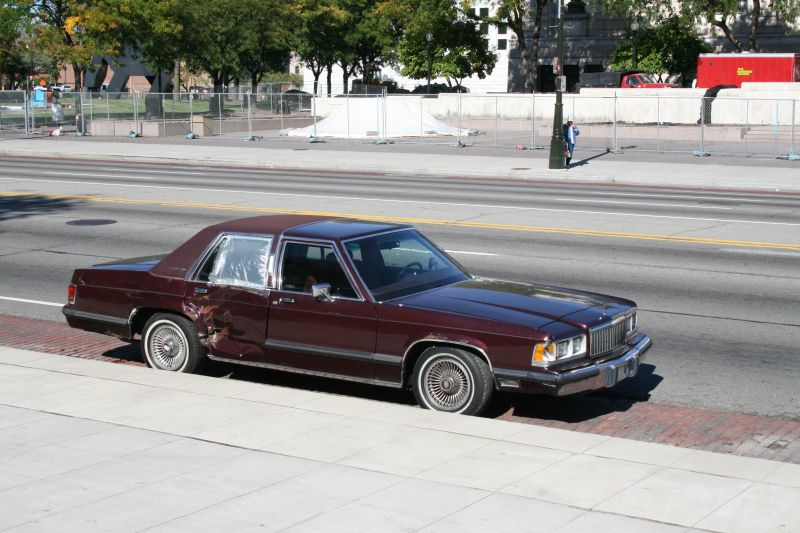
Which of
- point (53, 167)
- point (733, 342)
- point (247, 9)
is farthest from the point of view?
point (247, 9)

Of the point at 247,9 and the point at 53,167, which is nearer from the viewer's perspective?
the point at 53,167

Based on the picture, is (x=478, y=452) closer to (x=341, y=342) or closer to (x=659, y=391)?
(x=341, y=342)

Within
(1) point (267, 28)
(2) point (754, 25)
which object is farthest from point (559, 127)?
(1) point (267, 28)

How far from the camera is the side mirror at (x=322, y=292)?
359 inches

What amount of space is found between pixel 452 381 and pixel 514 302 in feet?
2.96

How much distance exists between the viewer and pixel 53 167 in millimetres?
36312

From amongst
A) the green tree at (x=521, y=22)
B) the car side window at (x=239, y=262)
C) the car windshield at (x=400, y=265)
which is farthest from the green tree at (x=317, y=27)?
the car windshield at (x=400, y=265)

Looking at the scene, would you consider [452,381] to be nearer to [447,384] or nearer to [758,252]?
[447,384]

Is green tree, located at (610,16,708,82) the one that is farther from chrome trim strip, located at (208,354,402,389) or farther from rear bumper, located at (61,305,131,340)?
chrome trim strip, located at (208,354,402,389)

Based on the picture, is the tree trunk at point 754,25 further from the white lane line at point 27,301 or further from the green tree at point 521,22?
the white lane line at point 27,301

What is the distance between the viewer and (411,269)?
962 centimetres

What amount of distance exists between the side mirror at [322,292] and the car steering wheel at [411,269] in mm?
654

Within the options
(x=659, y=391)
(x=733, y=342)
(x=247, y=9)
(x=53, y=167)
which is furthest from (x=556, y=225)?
(x=247, y=9)

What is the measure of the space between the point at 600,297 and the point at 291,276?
9.32ft
